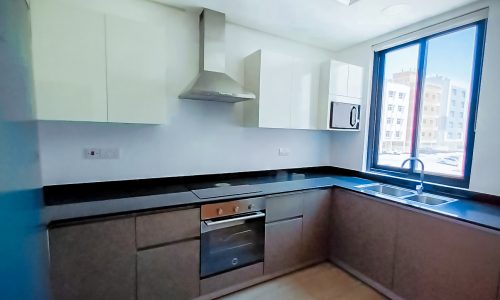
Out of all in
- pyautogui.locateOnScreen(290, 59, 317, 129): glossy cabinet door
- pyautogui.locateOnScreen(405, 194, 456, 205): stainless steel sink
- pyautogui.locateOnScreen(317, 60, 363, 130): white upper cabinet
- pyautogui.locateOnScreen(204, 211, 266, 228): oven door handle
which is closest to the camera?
pyautogui.locateOnScreen(204, 211, 266, 228): oven door handle

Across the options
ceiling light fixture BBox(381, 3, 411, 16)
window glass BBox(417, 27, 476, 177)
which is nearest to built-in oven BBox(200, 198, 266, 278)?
window glass BBox(417, 27, 476, 177)

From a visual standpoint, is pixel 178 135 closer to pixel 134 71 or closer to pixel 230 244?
pixel 134 71

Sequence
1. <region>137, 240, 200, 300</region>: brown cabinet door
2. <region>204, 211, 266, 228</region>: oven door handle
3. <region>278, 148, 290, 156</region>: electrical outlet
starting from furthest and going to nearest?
1. <region>278, 148, 290, 156</region>: electrical outlet
2. <region>204, 211, 266, 228</region>: oven door handle
3. <region>137, 240, 200, 300</region>: brown cabinet door

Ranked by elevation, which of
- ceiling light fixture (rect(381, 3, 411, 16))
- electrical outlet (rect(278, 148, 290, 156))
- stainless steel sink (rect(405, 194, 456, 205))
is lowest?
stainless steel sink (rect(405, 194, 456, 205))

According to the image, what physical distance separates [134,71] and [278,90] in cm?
131

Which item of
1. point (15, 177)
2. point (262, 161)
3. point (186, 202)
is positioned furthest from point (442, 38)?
point (15, 177)

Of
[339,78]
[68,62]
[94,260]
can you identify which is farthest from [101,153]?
[339,78]

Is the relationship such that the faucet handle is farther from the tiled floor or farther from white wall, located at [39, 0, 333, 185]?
white wall, located at [39, 0, 333, 185]

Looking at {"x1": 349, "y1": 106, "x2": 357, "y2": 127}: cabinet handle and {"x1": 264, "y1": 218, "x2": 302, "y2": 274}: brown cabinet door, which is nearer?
{"x1": 264, "y1": 218, "x2": 302, "y2": 274}: brown cabinet door

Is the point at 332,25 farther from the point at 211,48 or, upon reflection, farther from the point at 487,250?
the point at 487,250

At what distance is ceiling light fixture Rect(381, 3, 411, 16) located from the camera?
1.94 metres

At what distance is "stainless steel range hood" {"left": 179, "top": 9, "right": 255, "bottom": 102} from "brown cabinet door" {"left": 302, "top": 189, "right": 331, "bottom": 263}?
3.85 feet

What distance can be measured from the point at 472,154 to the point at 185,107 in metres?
2.59

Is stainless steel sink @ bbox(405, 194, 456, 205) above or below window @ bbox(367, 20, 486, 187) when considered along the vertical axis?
below
